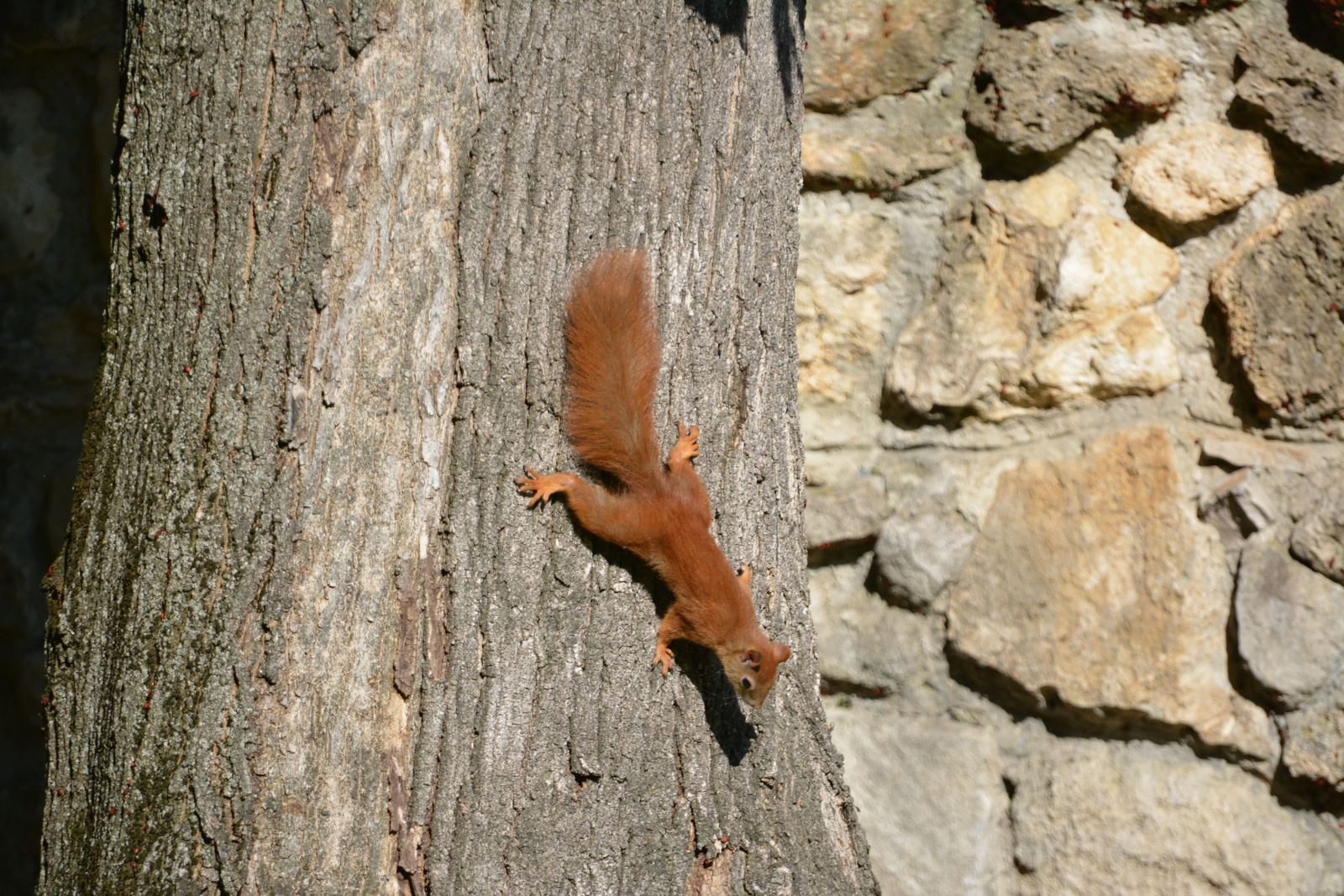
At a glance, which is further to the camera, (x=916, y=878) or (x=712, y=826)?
(x=916, y=878)

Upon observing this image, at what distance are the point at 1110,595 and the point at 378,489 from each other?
1.73m

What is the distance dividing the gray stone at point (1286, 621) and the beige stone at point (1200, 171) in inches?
31.9

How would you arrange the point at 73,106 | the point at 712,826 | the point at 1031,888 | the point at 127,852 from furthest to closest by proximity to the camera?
the point at 73,106
the point at 1031,888
the point at 712,826
the point at 127,852

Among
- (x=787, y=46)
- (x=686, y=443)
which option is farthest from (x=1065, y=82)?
(x=686, y=443)

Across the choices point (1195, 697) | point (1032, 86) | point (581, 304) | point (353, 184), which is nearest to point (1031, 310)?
point (1032, 86)

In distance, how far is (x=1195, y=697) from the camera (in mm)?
2107

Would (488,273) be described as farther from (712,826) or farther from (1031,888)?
(1031,888)

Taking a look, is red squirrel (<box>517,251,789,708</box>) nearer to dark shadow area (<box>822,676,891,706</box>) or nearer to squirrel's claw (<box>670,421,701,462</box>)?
squirrel's claw (<box>670,421,701,462</box>)

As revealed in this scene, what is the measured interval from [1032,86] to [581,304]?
4.93ft

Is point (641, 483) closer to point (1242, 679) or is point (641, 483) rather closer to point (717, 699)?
point (717, 699)

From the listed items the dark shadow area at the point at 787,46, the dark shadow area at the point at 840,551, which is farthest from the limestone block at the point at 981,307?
the dark shadow area at the point at 787,46

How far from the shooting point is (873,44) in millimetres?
2389

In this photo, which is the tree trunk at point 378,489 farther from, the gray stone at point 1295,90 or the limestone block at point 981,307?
the gray stone at point 1295,90

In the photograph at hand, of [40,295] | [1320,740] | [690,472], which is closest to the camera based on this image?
[690,472]
